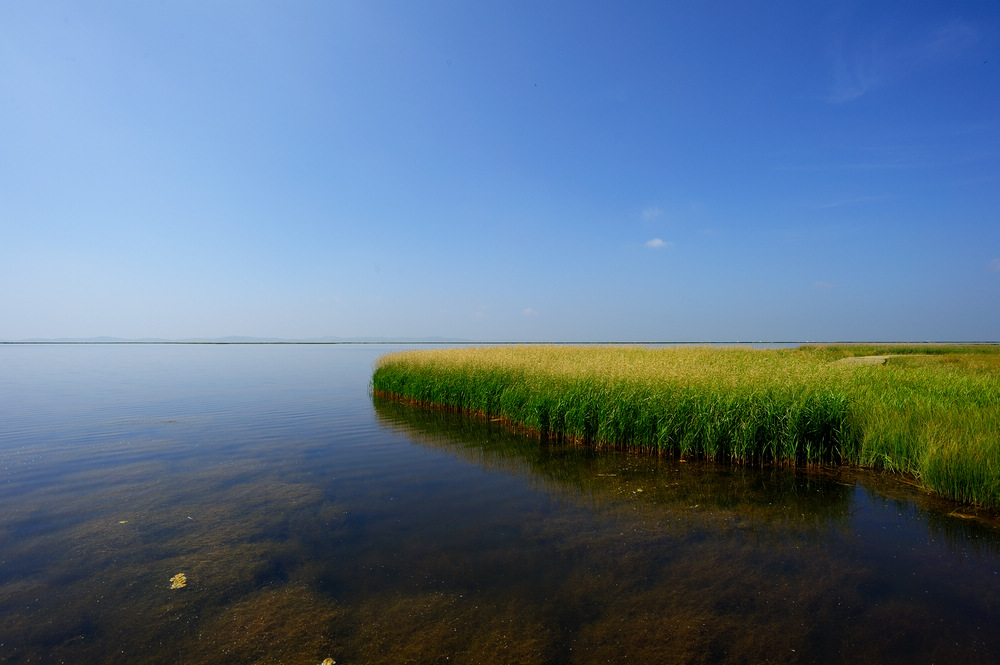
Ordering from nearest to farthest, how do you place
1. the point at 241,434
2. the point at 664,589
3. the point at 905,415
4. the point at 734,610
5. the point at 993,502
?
the point at 734,610
the point at 664,589
the point at 993,502
the point at 905,415
the point at 241,434

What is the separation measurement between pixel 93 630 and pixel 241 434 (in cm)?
1237

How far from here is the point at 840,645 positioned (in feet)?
16.1

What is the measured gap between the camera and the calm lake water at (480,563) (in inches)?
197

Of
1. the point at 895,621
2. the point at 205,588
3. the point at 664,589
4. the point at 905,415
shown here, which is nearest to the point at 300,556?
the point at 205,588

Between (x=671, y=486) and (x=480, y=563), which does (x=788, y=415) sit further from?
(x=480, y=563)

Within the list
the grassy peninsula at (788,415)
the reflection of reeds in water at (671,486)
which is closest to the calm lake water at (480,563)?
the reflection of reeds in water at (671,486)

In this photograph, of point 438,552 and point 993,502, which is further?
point 993,502

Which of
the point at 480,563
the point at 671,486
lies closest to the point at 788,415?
the point at 671,486

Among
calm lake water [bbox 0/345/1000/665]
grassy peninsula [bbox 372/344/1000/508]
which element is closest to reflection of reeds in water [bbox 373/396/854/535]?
calm lake water [bbox 0/345/1000/665]

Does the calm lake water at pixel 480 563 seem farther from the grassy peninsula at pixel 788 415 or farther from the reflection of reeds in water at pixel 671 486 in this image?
the grassy peninsula at pixel 788 415

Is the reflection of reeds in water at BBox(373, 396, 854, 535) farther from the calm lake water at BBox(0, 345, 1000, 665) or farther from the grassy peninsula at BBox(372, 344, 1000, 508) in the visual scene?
the grassy peninsula at BBox(372, 344, 1000, 508)

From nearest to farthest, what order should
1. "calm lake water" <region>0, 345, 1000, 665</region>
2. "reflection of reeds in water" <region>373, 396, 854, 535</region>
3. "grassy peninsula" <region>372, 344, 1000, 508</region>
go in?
"calm lake water" <region>0, 345, 1000, 665</region>, "reflection of reeds in water" <region>373, 396, 854, 535</region>, "grassy peninsula" <region>372, 344, 1000, 508</region>

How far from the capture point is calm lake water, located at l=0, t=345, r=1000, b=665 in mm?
4992

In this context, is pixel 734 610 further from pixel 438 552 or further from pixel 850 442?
pixel 850 442
